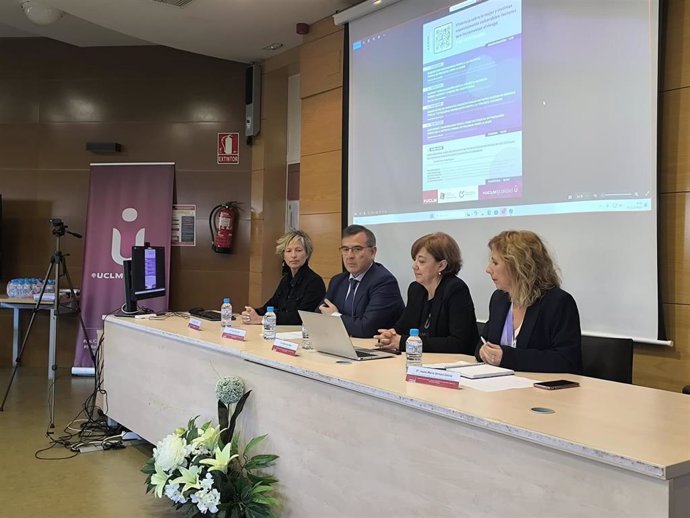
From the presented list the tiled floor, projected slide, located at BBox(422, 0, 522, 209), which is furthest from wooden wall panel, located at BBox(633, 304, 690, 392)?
the tiled floor

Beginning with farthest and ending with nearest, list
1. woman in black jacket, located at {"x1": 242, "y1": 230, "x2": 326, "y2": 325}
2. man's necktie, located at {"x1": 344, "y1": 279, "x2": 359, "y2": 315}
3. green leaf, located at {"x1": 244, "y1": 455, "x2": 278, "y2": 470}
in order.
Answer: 1. woman in black jacket, located at {"x1": 242, "y1": 230, "x2": 326, "y2": 325}
2. man's necktie, located at {"x1": 344, "y1": 279, "x2": 359, "y2": 315}
3. green leaf, located at {"x1": 244, "y1": 455, "x2": 278, "y2": 470}

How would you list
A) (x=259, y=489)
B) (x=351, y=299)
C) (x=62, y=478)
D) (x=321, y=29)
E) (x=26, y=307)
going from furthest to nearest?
1. (x=26, y=307)
2. (x=321, y=29)
3. (x=351, y=299)
4. (x=62, y=478)
5. (x=259, y=489)

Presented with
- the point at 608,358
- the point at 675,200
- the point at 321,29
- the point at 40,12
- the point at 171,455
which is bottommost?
the point at 171,455

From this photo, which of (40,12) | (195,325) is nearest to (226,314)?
(195,325)

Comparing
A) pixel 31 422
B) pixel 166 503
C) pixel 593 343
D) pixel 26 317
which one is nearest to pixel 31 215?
pixel 26 317

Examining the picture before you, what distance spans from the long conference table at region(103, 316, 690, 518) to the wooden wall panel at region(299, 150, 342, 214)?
2181 millimetres

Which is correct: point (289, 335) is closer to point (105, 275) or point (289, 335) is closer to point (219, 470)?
point (219, 470)

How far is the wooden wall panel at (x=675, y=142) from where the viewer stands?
2.54 m

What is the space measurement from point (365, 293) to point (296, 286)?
1.85 ft

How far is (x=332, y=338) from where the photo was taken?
216 cm

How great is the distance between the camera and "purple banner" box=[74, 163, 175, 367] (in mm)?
5500

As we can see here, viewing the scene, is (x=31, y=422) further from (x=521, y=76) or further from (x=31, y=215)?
→ (x=521, y=76)

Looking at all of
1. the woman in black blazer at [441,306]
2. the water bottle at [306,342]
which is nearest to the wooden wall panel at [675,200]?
the woman in black blazer at [441,306]

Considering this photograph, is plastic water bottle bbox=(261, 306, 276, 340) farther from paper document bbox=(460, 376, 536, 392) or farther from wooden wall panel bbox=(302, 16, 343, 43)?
wooden wall panel bbox=(302, 16, 343, 43)
